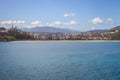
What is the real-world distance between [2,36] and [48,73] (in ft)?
418

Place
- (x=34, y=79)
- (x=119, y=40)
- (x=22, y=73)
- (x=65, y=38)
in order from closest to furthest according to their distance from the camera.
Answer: (x=34, y=79) → (x=22, y=73) → (x=119, y=40) → (x=65, y=38)

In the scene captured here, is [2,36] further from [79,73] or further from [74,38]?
[79,73]

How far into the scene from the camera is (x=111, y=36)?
571 ft

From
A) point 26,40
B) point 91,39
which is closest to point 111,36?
point 91,39

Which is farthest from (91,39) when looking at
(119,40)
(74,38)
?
(119,40)

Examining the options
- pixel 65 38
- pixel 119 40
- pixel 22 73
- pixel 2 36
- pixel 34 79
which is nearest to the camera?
pixel 34 79

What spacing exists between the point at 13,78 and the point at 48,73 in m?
5.11

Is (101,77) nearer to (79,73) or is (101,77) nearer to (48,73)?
(79,73)

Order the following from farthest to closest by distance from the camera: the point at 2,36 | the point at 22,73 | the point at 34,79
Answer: the point at 2,36, the point at 22,73, the point at 34,79

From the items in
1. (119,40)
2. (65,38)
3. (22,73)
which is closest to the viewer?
(22,73)

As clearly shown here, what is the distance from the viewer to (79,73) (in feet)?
101

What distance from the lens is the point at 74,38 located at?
18888 centimetres

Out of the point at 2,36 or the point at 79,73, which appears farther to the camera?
the point at 2,36

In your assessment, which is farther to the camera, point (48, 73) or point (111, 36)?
point (111, 36)
